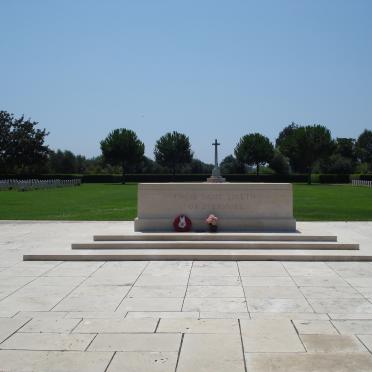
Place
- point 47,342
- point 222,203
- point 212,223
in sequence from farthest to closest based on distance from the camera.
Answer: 1. point 222,203
2. point 212,223
3. point 47,342

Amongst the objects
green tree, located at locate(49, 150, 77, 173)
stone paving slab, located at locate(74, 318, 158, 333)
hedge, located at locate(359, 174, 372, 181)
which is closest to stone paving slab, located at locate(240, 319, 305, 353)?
stone paving slab, located at locate(74, 318, 158, 333)

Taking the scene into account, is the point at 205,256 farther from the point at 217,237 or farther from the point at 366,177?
the point at 366,177

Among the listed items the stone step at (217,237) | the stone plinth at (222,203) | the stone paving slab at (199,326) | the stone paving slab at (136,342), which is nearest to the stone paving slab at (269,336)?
the stone paving slab at (199,326)

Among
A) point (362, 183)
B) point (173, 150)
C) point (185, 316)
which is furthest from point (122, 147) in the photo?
point (185, 316)

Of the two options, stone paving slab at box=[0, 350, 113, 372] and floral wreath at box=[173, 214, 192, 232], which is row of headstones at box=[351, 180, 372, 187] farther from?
stone paving slab at box=[0, 350, 113, 372]

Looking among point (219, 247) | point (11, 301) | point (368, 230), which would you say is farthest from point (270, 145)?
point (11, 301)

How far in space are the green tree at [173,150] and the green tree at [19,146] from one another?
16.3 metres

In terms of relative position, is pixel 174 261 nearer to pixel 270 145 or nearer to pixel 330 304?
pixel 330 304

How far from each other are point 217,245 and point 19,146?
59.8 meters

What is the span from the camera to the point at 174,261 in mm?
9898

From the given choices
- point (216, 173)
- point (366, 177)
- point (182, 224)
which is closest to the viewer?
point (182, 224)

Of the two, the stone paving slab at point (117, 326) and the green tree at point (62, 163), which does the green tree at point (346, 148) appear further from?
the stone paving slab at point (117, 326)

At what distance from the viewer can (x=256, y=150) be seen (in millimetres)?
66438

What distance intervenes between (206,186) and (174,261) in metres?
3.27
